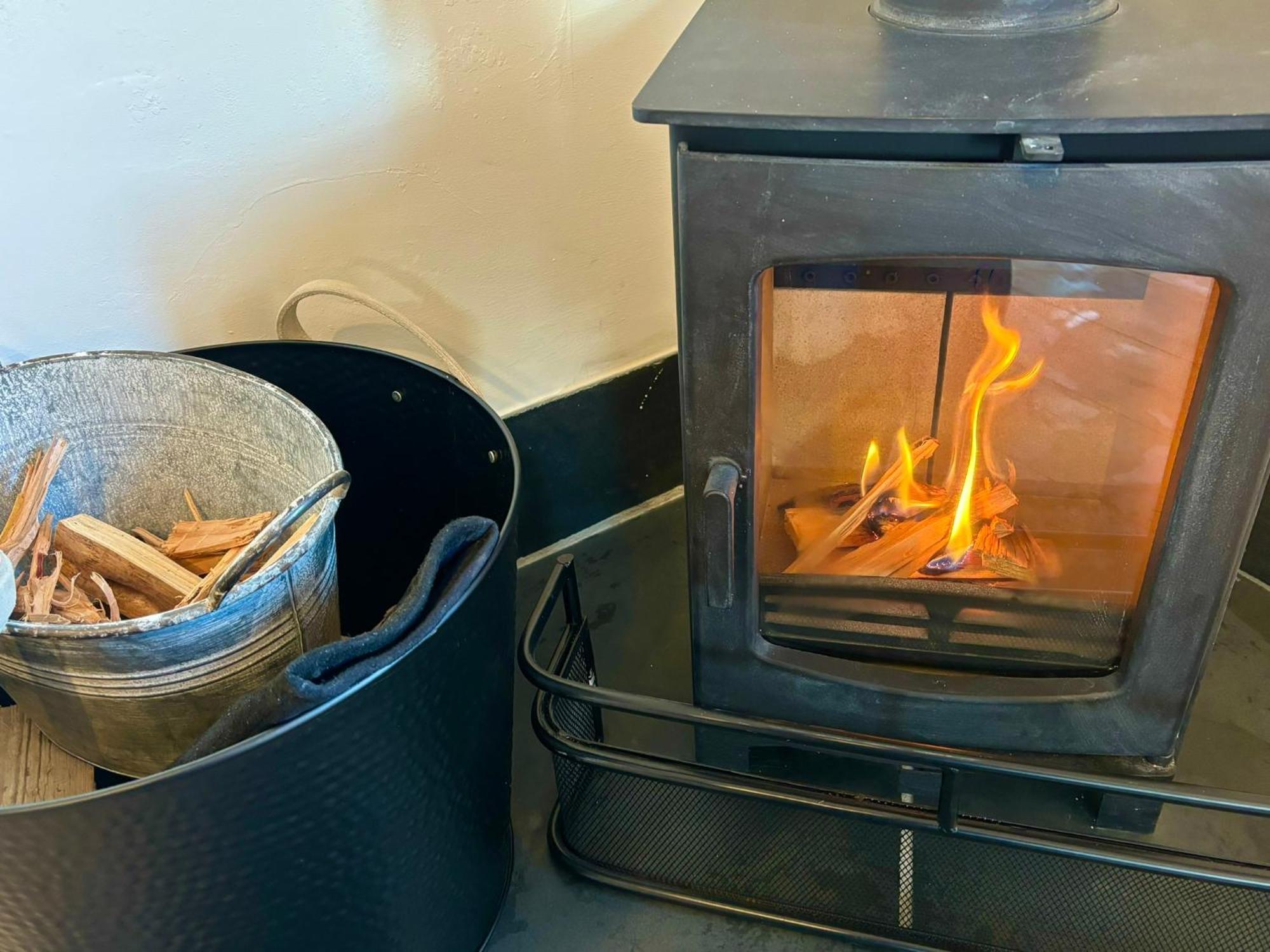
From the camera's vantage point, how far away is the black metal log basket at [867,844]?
769mm

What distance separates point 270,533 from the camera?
649 millimetres

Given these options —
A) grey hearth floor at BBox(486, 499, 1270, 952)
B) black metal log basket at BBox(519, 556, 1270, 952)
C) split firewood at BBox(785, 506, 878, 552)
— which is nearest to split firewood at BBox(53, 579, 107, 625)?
black metal log basket at BBox(519, 556, 1270, 952)

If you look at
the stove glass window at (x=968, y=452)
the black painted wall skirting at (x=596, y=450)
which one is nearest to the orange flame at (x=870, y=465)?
the stove glass window at (x=968, y=452)

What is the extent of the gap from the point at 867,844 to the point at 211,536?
0.65 meters

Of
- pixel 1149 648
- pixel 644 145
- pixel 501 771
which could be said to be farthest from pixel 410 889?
pixel 644 145

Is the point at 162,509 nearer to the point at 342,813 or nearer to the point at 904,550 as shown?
the point at 342,813

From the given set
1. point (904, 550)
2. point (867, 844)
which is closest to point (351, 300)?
point (904, 550)

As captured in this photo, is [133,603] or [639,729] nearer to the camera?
[133,603]

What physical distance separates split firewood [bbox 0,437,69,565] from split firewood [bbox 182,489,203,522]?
10 centimetres

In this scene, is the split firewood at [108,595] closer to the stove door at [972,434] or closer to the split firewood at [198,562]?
the split firewood at [198,562]

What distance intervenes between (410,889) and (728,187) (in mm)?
537

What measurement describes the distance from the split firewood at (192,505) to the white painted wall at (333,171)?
0.15 meters

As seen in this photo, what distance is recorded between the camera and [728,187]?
66cm

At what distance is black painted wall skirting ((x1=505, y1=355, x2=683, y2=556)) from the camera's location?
1247mm
